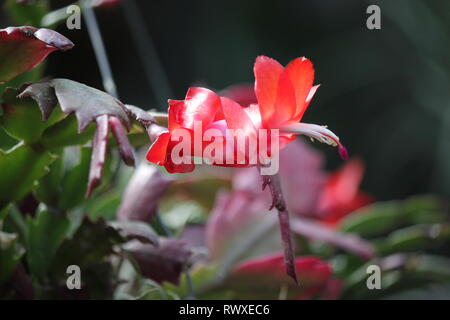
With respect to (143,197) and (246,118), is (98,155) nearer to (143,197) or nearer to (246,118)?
(246,118)

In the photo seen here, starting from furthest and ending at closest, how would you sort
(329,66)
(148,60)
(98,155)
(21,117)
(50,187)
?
(329,66) < (148,60) < (50,187) < (21,117) < (98,155)

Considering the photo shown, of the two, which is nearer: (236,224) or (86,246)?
(86,246)

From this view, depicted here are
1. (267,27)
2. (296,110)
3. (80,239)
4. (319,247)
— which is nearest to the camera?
(296,110)

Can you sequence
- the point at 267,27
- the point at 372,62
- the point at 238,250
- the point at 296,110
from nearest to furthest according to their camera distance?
the point at 296,110 → the point at 238,250 → the point at 372,62 → the point at 267,27

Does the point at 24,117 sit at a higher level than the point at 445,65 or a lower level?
lower

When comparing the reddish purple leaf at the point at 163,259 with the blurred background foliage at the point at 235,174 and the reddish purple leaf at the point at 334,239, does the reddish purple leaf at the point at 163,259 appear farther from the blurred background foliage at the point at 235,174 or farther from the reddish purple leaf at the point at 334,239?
the reddish purple leaf at the point at 334,239

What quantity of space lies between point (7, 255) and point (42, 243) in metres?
0.06

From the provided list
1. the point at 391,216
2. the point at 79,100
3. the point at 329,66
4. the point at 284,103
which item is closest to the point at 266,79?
the point at 284,103

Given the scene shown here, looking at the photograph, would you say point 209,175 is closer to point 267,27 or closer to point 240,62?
point 240,62

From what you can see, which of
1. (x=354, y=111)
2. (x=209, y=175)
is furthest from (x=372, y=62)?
(x=209, y=175)

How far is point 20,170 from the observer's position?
550 mm

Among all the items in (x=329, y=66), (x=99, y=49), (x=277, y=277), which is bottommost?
(x=277, y=277)
